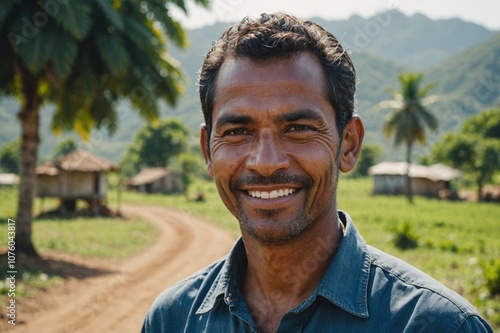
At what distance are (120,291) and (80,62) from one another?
19.6 feet

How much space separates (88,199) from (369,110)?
376ft

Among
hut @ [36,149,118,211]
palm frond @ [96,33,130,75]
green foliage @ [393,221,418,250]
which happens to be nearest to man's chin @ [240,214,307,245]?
palm frond @ [96,33,130,75]

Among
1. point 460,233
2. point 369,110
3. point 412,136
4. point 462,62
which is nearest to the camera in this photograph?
point 460,233

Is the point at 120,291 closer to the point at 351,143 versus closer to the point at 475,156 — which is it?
the point at 351,143

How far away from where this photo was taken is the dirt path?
761cm

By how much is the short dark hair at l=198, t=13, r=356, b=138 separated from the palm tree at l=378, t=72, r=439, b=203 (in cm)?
3508

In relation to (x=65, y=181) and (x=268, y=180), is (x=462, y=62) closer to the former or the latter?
(x=65, y=181)

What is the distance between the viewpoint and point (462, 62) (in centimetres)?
15112

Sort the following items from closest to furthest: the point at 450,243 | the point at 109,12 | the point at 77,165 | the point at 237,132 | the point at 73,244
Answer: the point at 237,132 → the point at 109,12 → the point at 450,243 → the point at 73,244 → the point at 77,165

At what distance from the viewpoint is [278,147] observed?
1.92 m

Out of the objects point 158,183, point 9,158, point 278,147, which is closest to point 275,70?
point 278,147

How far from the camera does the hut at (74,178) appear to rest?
26047mm

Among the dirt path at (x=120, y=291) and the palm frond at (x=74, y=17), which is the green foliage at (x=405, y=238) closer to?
the dirt path at (x=120, y=291)

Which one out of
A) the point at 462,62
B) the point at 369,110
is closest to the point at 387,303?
the point at 369,110
